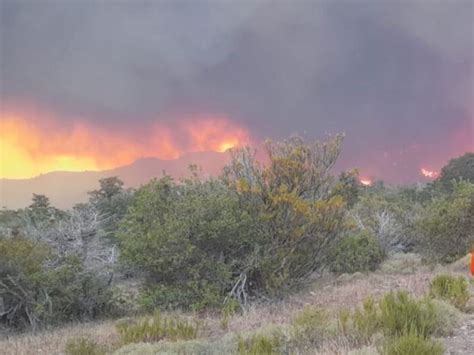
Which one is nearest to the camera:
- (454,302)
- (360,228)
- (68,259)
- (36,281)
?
→ (454,302)

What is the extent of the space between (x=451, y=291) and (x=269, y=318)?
3.21 m

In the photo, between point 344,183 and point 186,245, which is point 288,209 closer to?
point 344,183

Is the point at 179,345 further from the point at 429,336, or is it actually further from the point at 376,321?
the point at 429,336

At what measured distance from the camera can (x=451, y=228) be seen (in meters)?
18.5

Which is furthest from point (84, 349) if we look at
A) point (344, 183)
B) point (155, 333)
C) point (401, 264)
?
point (401, 264)

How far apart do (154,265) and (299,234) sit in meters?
3.67

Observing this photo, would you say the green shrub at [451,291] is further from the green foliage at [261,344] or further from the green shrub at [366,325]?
the green foliage at [261,344]

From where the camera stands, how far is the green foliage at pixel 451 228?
18234 millimetres

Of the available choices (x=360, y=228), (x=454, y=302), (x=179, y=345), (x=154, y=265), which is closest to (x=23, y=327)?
(x=154, y=265)

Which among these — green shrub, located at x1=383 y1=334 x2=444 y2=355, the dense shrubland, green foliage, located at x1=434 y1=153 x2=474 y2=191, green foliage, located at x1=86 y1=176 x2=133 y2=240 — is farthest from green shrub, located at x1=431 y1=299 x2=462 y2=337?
green foliage, located at x1=434 y1=153 x2=474 y2=191

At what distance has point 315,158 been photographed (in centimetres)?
1379

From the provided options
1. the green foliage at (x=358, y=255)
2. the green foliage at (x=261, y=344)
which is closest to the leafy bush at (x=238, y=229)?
the green foliage at (x=358, y=255)

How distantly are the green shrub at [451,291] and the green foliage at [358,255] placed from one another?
7058mm

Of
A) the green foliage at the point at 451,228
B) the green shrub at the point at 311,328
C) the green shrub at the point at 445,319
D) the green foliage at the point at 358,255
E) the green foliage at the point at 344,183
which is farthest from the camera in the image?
the green foliage at the point at 451,228
